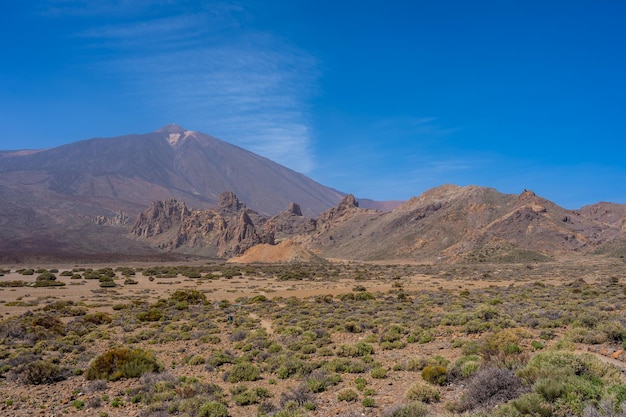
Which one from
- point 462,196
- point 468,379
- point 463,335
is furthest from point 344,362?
point 462,196

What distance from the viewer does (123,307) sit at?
93.7 feet

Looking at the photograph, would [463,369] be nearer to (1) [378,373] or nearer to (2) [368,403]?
(1) [378,373]

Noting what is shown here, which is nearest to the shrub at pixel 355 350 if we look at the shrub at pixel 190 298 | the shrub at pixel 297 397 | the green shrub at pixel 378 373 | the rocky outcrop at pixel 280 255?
the green shrub at pixel 378 373

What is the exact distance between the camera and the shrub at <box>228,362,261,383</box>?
12.0 m

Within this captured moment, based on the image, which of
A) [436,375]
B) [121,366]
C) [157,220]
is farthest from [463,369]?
[157,220]

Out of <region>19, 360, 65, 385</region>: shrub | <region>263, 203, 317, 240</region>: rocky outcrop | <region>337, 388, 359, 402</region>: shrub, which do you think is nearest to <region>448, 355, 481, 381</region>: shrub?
<region>337, 388, 359, 402</region>: shrub

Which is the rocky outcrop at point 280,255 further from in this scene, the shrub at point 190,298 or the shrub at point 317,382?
the shrub at point 317,382

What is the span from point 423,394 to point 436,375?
150cm

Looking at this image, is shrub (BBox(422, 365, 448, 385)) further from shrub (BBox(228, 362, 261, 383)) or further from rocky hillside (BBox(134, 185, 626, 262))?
rocky hillside (BBox(134, 185, 626, 262))

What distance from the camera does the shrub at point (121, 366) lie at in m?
12.7

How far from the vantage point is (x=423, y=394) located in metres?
8.98

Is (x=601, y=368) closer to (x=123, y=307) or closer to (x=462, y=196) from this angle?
(x=123, y=307)

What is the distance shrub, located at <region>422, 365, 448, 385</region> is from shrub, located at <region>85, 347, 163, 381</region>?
8.96 meters

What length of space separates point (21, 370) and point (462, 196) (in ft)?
420
